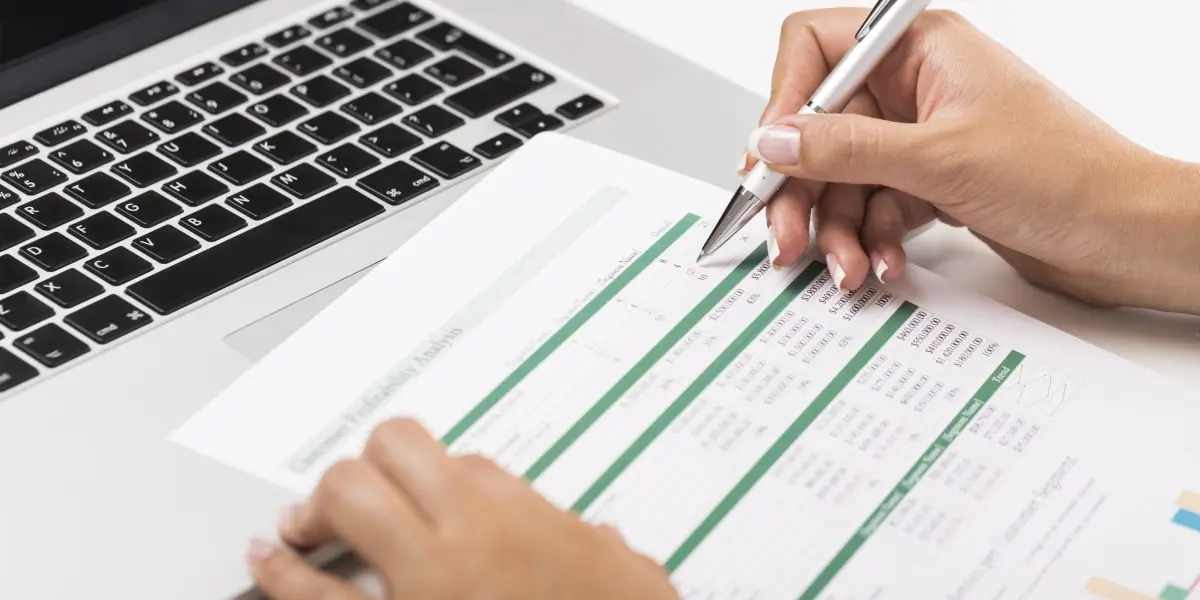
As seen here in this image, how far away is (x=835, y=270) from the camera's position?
0.74m

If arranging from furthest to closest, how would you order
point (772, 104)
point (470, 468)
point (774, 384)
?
point (772, 104) → point (774, 384) → point (470, 468)

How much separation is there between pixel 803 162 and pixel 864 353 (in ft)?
0.35

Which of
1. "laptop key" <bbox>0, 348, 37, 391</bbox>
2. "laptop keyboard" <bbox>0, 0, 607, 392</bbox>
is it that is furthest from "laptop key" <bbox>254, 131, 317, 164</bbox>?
"laptop key" <bbox>0, 348, 37, 391</bbox>

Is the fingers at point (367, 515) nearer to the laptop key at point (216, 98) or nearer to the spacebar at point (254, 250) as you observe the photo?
the spacebar at point (254, 250)

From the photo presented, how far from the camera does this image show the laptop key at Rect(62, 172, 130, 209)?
78cm

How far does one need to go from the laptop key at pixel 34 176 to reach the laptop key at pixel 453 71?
0.81 feet

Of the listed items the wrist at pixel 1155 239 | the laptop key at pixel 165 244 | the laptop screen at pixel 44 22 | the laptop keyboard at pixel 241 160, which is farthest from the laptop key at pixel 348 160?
the wrist at pixel 1155 239

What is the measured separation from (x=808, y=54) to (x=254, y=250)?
348mm

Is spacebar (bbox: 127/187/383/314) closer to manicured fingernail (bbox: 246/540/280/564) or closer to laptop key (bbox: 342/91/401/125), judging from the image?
laptop key (bbox: 342/91/401/125)

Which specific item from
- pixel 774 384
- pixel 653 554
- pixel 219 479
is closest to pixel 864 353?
pixel 774 384

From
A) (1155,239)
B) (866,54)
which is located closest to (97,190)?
A: (866,54)

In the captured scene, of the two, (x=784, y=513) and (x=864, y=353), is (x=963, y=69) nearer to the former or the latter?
(x=864, y=353)

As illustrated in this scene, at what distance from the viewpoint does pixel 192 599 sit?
57 centimetres

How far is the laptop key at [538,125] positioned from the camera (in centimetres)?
87
